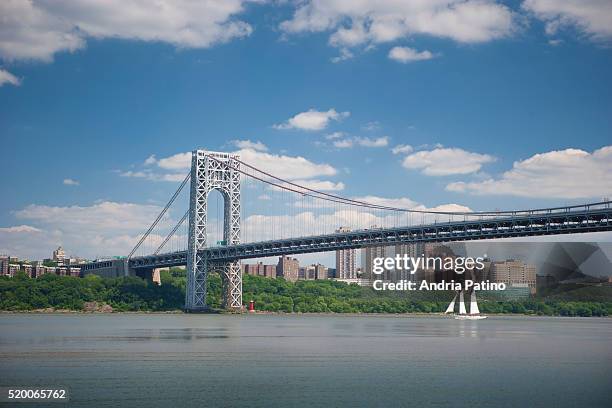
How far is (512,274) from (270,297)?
32302mm

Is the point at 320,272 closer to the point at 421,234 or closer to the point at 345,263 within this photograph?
the point at 345,263

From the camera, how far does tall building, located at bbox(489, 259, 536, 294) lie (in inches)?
3949

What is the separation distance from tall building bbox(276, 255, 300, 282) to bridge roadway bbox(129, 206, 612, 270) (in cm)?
4883

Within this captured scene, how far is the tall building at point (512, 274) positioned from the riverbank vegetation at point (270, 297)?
8.45 feet

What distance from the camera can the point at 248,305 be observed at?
86.2 m

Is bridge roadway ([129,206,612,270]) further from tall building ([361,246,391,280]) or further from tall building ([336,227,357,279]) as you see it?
tall building ([336,227,357,279])

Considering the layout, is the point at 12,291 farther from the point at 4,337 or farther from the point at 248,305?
the point at 4,337

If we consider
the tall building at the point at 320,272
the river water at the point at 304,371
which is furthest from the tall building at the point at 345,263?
the river water at the point at 304,371

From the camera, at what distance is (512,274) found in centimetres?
10112

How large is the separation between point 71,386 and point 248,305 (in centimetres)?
6489

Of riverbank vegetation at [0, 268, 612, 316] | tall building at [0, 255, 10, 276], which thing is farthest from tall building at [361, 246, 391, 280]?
tall building at [0, 255, 10, 276]

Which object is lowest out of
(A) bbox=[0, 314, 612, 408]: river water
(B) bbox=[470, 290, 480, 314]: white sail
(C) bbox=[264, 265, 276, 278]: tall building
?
(A) bbox=[0, 314, 612, 408]: river water

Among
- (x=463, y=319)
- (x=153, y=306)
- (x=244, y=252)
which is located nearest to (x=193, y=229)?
(x=244, y=252)

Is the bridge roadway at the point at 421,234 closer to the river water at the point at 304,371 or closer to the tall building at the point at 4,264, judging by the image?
the river water at the point at 304,371
